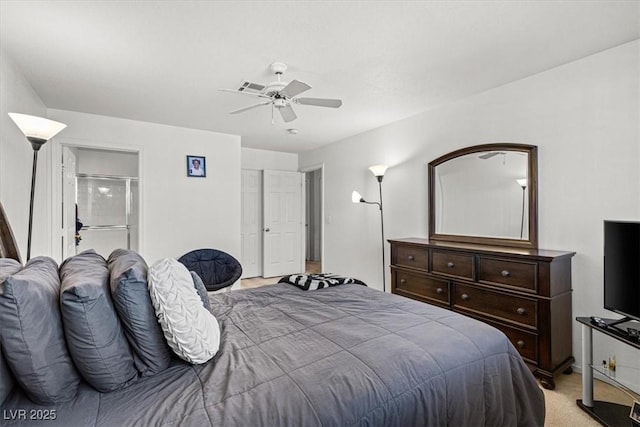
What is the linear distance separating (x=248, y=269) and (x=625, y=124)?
16.9 feet

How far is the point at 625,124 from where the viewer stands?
2.18 metres

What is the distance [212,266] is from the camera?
3844mm

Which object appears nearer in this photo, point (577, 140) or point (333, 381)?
point (333, 381)

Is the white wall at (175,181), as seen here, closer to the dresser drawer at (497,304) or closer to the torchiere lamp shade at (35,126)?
the torchiere lamp shade at (35,126)

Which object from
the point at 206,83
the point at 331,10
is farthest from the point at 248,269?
the point at 331,10

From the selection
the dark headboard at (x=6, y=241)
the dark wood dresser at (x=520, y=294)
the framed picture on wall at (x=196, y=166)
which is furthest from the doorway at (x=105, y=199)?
the dark wood dresser at (x=520, y=294)

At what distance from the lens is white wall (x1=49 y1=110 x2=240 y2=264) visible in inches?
148

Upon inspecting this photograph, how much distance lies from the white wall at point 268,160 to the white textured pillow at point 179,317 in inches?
181

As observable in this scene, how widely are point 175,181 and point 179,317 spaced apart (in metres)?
3.45

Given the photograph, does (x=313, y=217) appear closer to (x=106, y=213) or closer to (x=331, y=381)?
(x=106, y=213)

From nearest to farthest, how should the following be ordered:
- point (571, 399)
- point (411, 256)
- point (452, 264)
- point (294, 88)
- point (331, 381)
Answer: point (331, 381) < point (571, 399) < point (294, 88) < point (452, 264) < point (411, 256)

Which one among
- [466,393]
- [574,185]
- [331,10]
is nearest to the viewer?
[466,393]

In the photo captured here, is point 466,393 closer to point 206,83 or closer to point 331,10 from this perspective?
point 331,10

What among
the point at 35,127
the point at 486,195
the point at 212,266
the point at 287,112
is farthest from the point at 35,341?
the point at 486,195
